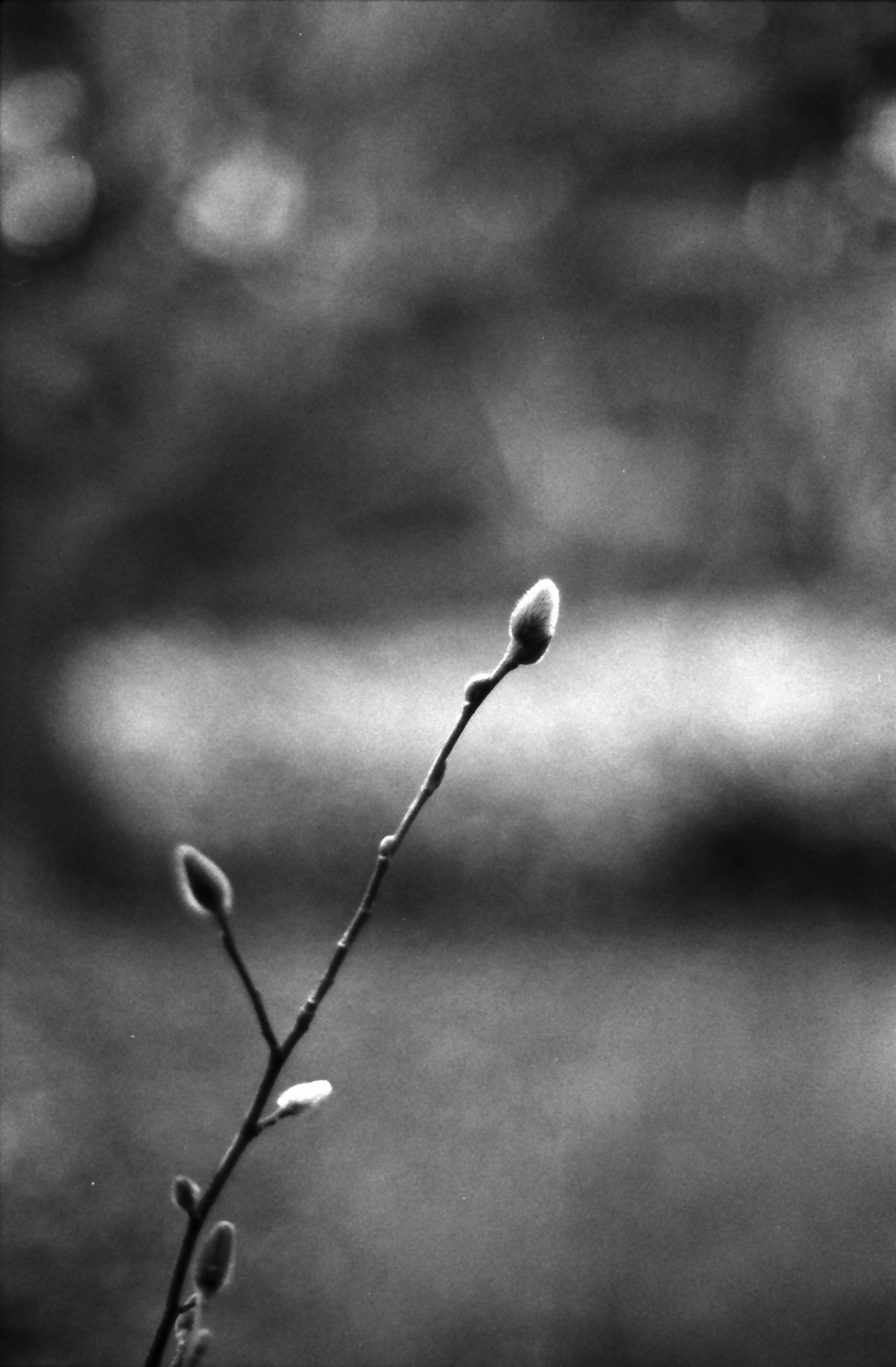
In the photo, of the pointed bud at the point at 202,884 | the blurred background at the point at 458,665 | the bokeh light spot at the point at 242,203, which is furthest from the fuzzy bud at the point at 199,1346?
the bokeh light spot at the point at 242,203

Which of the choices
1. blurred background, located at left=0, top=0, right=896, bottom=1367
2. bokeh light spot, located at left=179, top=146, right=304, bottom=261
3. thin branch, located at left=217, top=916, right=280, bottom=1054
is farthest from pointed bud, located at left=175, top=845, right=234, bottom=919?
bokeh light spot, located at left=179, top=146, right=304, bottom=261

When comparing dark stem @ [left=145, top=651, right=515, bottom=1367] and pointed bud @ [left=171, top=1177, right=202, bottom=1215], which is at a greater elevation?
dark stem @ [left=145, top=651, right=515, bottom=1367]

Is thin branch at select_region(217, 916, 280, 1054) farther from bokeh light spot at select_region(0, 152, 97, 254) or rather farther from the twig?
bokeh light spot at select_region(0, 152, 97, 254)

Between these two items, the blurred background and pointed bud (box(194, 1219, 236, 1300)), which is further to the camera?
the blurred background

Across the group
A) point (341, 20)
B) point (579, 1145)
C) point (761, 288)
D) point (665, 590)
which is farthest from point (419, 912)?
point (341, 20)

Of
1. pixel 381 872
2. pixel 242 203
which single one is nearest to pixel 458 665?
pixel 242 203

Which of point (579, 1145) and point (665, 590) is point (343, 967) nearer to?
point (579, 1145)
